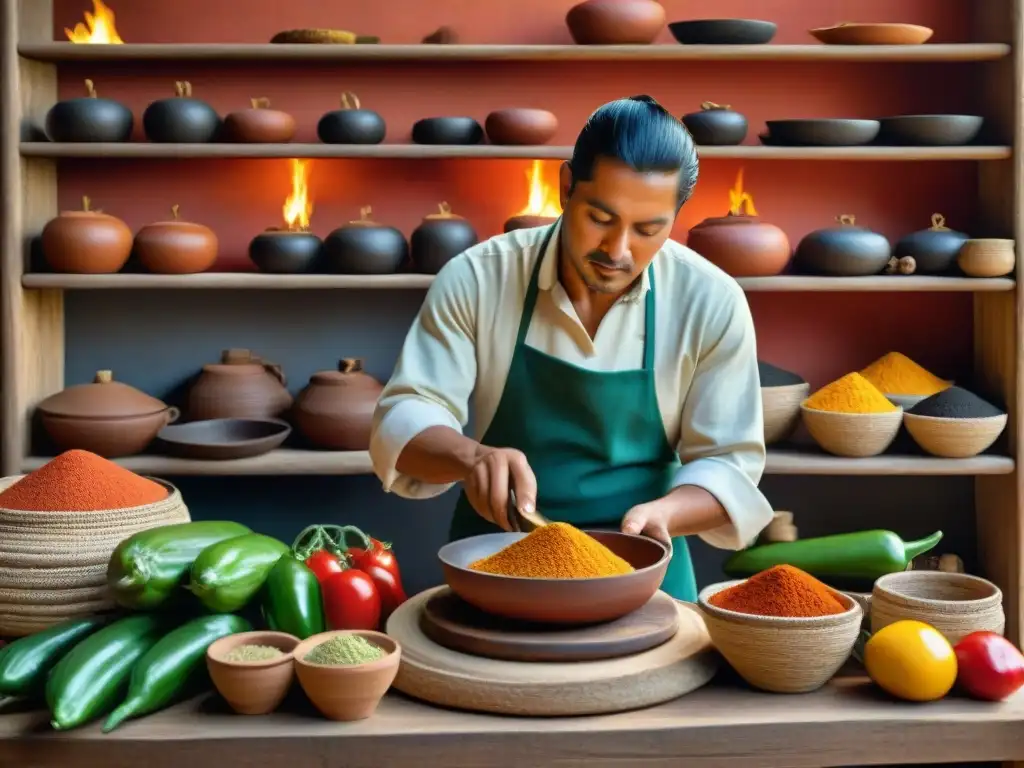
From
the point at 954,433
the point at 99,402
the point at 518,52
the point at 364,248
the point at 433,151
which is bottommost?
the point at 954,433

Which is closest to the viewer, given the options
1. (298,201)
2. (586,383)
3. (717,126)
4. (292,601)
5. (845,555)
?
(292,601)

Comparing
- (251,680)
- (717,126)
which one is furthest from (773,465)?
(251,680)

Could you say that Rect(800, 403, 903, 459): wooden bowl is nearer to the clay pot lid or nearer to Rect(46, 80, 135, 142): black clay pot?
the clay pot lid

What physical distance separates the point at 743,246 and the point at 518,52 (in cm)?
92

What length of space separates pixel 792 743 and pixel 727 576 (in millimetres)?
2451

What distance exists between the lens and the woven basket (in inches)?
61.8

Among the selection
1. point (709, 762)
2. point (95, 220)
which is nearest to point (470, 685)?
point (709, 762)

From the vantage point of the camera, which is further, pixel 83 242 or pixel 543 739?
pixel 83 242

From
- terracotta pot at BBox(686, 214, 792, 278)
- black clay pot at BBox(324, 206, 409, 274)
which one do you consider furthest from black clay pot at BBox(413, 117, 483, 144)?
terracotta pot at BBox(686, 214, 792, 278)

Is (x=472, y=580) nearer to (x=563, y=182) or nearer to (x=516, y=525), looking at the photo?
(x=516, y=525)

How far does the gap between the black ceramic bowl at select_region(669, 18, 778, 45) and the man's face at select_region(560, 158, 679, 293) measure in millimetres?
1879

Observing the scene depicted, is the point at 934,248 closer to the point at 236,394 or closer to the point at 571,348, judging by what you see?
the point at 571,348

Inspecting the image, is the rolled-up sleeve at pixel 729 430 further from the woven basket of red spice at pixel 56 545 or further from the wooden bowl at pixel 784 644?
the woven basket of red spice at pixel 56 545

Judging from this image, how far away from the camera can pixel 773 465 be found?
338 centimetres
